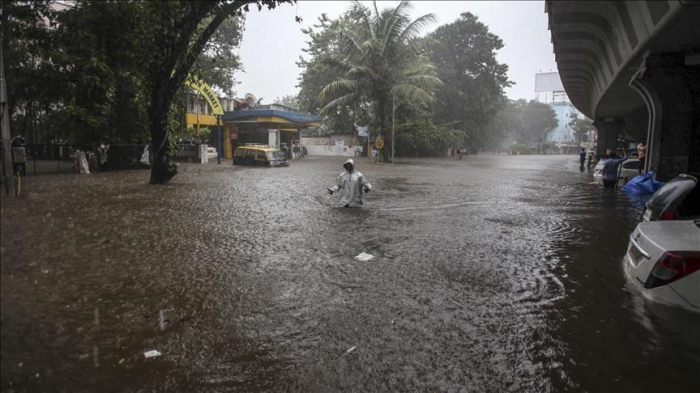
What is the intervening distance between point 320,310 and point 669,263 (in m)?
3.23

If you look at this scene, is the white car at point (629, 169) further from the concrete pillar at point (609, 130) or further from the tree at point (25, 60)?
the tree at point (25, 60)

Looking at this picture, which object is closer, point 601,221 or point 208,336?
point 208,336

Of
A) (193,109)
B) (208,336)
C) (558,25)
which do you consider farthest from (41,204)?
(193,109)

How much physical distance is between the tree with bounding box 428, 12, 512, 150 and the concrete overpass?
3721cm

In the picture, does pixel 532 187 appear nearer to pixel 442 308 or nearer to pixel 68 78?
pixel 442 308

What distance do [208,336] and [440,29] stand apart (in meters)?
55.4

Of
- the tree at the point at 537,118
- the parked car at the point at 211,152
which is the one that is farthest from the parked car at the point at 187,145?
the tree at the point at 537,118

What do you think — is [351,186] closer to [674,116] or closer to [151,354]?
[151,354]

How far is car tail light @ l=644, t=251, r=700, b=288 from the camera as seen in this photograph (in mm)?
3891

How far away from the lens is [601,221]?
1009cm

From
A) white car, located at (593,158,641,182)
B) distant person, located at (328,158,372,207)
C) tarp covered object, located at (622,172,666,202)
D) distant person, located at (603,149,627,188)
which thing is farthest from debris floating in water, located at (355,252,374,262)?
white car, located at (593,158,641,182)

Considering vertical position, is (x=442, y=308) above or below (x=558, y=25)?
below

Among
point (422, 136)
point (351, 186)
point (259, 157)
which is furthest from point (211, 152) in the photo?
point (351, 186)

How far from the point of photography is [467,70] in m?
52.7
